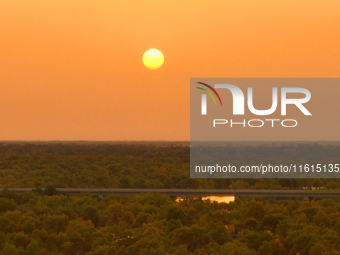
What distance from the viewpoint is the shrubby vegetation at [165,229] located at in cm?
2939

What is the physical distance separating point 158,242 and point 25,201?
25850 mm

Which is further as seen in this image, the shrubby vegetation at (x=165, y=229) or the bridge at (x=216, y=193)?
the bridge at (x=216, y=193)

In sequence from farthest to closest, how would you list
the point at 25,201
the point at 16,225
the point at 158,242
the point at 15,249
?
the point at 25,201 → the point at 16,225 → the point at 158,242 → the point at 15,249

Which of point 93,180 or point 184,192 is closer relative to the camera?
point 184,192

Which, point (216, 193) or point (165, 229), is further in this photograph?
point (216, 193)

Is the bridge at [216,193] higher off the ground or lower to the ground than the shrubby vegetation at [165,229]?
higher

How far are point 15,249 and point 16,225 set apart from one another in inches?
294

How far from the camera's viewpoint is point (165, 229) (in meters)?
35.4

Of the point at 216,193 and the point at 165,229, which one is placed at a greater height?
the point at 216,193

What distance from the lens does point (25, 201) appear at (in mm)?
51188

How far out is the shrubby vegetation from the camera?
29.4 metres

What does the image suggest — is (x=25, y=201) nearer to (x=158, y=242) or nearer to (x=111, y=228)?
(x=111, y=228)

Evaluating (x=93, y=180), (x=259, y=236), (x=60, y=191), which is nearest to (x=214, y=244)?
(x=259, y=236)

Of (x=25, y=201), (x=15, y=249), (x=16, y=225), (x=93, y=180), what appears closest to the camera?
(x=15, y=249)
